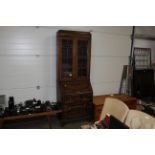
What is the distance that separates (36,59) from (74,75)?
0.86 metres

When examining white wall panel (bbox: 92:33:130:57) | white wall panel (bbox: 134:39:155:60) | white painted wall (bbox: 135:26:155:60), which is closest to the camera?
white wall panel (bbox: 92:33:130:57)

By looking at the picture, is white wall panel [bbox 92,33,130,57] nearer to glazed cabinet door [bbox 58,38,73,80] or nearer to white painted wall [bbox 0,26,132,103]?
white painted wall [bbox 0,26,132,103]

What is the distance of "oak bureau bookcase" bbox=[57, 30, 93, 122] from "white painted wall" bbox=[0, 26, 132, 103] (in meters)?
0.37

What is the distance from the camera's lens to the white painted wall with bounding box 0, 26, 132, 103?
2898 millimetres

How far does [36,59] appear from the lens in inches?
123

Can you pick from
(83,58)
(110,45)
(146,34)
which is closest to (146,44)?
(146,34)

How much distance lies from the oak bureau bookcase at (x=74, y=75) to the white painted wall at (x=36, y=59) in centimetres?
37

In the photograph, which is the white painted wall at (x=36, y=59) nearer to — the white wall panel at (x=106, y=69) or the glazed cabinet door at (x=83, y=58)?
the white wall panel at (x=106, y=69)

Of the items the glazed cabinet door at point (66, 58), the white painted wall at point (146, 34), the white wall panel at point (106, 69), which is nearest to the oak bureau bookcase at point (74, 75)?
the glazed cabinet door at point (66, 58)

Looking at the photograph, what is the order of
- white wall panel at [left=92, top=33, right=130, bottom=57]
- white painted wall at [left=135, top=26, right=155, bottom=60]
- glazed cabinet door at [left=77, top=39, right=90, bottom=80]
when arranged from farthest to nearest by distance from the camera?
white painted wall at [left=135, top=26, right=155, bottom=60] → white wall panel at [left=92, top=33, right=130, bottom=57] → glazed cabinet door at [left=77, top=39, right=90, bottom=80]

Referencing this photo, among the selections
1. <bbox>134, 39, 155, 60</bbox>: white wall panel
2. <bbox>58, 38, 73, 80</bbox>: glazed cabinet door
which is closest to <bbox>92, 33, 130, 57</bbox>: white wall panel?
<bbox>134, 39, 155, 60</bbox>: white wall panel

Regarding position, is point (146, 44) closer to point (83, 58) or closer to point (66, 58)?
point (83, 58)
